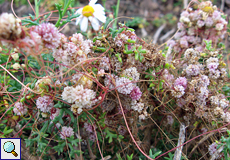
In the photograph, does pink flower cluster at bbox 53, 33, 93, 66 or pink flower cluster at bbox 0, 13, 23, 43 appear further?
pink flower cluster at bbox 53, 33, 93, 66

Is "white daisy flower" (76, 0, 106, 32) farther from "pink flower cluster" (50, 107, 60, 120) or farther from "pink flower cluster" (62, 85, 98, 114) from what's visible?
"pink flower cluster" (50, 107, 60, 120)

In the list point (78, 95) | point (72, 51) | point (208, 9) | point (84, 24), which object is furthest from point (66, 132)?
point (208, 9)

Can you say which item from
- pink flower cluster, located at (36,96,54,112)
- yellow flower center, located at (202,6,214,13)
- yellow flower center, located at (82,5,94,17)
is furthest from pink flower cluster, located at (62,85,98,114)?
yellow flower center, located at (202,6,214,13)

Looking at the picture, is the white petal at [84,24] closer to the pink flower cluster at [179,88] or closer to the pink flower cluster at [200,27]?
the pink flower cluster at [179,88]

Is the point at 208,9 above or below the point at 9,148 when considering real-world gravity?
above

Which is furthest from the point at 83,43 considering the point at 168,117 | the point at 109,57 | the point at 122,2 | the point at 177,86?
the point at 122,2

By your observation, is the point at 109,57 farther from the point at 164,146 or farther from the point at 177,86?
the point at 164,146

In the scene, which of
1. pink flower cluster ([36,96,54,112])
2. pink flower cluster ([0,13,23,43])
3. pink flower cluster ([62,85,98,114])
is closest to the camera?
pink flower cluster ([0,13,23,43])

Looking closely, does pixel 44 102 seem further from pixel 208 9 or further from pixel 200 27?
pixel 208 9

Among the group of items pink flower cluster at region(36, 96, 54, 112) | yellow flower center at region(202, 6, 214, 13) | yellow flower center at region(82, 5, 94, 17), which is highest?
yellow flower center at region(202, 6, 214, 13)
